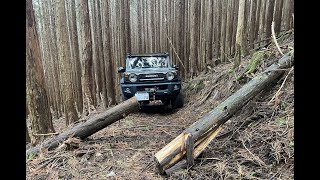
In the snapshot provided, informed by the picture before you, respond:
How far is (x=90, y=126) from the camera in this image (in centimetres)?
575

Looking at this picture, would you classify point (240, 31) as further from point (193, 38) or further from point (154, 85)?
point (193, 38)

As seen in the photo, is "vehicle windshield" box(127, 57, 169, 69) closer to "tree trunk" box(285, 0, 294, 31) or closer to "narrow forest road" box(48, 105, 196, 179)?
"narrow forest road" box(48, 105, 196, 179)

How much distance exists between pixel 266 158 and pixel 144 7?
20696mm

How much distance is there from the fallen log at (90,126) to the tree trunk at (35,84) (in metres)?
0.84

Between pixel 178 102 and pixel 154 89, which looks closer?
pixel 154 89

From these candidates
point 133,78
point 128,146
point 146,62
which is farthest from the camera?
point 146,62

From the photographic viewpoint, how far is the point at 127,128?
7293 mm

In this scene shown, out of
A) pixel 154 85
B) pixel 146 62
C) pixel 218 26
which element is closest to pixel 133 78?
pixel 154 85

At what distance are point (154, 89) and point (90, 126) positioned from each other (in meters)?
3.99

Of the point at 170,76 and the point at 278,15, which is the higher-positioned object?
the point at 278,15

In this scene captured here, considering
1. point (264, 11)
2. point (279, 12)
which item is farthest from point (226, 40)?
point (279, 12)

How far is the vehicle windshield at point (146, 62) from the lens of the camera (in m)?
10.7

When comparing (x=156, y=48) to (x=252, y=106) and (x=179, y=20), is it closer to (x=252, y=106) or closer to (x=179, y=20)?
(x=179, y=20)
